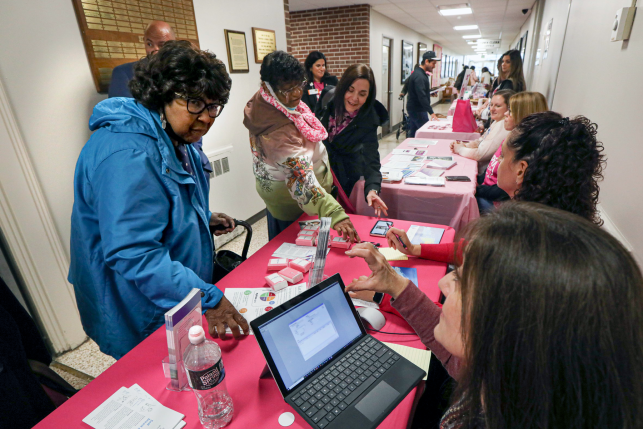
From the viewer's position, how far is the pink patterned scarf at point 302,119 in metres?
1.62

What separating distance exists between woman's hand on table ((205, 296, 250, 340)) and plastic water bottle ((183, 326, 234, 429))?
149mm

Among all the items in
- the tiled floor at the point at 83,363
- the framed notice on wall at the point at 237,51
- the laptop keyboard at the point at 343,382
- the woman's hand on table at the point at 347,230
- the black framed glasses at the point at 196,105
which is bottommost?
the tiled floor at the point at 83,363

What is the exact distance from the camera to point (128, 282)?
114 centimetres

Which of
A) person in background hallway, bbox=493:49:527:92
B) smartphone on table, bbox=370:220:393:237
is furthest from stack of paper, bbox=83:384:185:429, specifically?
person in background hallway, bbox=493:49:527:92

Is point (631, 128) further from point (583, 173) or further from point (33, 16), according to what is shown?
point (33, 16)

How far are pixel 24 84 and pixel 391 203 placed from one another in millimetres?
2276

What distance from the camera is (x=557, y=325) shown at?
0.46m

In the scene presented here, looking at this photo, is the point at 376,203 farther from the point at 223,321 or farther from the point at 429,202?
the point at 223,321

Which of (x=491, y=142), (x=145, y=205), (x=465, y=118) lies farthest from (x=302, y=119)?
(x=465, y=118)

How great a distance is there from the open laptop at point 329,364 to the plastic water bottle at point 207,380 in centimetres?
12

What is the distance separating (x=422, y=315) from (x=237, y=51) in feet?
9.75

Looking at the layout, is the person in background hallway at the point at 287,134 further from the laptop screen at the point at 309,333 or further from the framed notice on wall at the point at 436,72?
the framed notice on wall at the point at 436,72

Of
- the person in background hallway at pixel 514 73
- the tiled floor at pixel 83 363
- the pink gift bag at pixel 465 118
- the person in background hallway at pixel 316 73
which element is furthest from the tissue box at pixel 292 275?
the person in background hallway at pixel 514 73

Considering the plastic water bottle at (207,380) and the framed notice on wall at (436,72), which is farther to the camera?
the framed notice on wall at (436,72)
